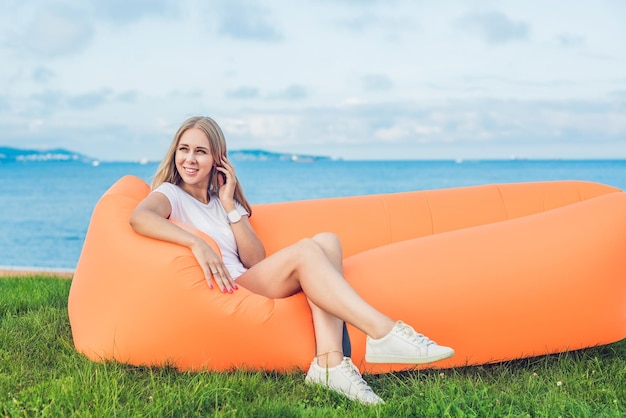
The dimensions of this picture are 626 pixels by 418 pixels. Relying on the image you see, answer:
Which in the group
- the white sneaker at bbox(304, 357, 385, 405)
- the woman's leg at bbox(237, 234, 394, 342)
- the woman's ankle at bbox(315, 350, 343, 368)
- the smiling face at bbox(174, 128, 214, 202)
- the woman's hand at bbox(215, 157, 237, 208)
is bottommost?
the white sneaker at bbox(304, 357, 385, 405)

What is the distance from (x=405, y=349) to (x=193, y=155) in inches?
47.7

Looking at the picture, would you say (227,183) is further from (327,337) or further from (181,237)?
(327,337)

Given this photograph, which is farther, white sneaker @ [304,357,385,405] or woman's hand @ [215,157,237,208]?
woman's hand @ [215,157,237,208]

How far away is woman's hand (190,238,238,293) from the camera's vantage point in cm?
248

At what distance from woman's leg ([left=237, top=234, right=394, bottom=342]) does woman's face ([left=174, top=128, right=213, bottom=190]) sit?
494 mm

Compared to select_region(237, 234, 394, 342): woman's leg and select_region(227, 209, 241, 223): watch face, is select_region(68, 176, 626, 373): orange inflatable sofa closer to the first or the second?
select_region(237, 234, 394, 342): woman's leg

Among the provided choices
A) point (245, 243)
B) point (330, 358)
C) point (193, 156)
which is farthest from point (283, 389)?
point (193, 156)

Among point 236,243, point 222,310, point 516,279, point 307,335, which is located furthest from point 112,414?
point 516,279

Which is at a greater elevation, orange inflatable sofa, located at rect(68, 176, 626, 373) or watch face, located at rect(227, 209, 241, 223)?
watch face, located at rect(227, 209, 241, 223)

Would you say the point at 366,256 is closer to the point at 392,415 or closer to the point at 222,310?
the point at 222,310

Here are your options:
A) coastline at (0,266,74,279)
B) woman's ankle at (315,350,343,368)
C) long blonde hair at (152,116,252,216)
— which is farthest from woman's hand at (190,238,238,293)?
coastline at (0,266,74,279)

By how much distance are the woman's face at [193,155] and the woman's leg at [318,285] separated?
0.49m

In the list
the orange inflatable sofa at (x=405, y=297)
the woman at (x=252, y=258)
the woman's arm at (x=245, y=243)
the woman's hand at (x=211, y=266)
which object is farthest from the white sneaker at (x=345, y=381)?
the woman's arm at (x=245, y=243)

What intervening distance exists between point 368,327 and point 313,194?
33.2 m
